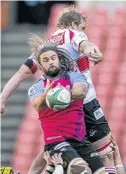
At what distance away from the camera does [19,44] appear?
18.2 meters

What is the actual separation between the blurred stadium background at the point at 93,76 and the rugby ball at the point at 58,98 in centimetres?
641

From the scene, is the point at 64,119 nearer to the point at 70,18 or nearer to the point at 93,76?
the point at 70,18

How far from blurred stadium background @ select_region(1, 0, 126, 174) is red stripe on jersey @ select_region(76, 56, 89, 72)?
575cm

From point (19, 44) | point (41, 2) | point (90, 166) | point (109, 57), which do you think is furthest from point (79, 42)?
point (41, 2)

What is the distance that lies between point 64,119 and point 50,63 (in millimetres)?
A: 403

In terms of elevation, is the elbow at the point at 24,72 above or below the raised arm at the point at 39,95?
above

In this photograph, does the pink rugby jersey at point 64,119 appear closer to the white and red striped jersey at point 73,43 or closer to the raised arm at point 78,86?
the raised arm at point 78,86

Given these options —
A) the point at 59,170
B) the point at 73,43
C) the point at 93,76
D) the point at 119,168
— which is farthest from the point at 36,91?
the point at 93,76

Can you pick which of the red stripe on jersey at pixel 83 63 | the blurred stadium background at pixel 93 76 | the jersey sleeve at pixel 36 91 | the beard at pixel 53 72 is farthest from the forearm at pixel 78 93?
the blurred stadium background at pixel 93 76

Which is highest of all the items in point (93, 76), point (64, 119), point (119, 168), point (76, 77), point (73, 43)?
point (93, 76)

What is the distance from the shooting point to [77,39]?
8.67 meters

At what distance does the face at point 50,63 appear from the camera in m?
8.38

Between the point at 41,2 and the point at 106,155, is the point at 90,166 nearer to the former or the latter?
the point at 106,155

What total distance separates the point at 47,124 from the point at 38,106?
147mm
